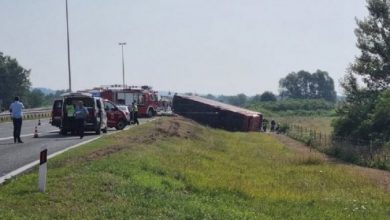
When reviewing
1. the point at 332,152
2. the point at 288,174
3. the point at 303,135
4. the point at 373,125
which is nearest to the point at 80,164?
the point at 288,174

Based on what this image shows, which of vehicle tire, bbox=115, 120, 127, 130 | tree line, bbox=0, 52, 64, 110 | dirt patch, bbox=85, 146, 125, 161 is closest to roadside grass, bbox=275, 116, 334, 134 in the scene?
vehicle tire, bbox=115, 120, 127, 130

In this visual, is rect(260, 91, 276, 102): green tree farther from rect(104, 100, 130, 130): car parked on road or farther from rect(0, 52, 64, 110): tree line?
rect(104, 100, 130, 130): car parked on road

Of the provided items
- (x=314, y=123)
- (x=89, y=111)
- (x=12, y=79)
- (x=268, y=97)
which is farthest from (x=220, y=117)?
(x=268, y=97)

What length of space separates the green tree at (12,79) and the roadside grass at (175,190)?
330 ft

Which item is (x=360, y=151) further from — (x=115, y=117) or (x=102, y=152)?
(x=102, y=152)

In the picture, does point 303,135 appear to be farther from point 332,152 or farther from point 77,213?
point 77,213

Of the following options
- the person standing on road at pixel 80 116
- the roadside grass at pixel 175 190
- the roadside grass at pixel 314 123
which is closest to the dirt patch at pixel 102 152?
the roadside grass at pixel 175 190

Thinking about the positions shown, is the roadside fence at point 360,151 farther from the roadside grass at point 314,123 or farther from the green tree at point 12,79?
the green tree at point 12,79

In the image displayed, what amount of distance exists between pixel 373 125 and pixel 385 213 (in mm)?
31653

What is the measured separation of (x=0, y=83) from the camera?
120 metres

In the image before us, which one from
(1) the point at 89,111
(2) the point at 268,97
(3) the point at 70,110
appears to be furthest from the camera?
(2) the point at 268,97

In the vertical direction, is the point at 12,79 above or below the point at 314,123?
above

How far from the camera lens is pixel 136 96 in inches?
2132

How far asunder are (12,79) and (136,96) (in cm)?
7391
